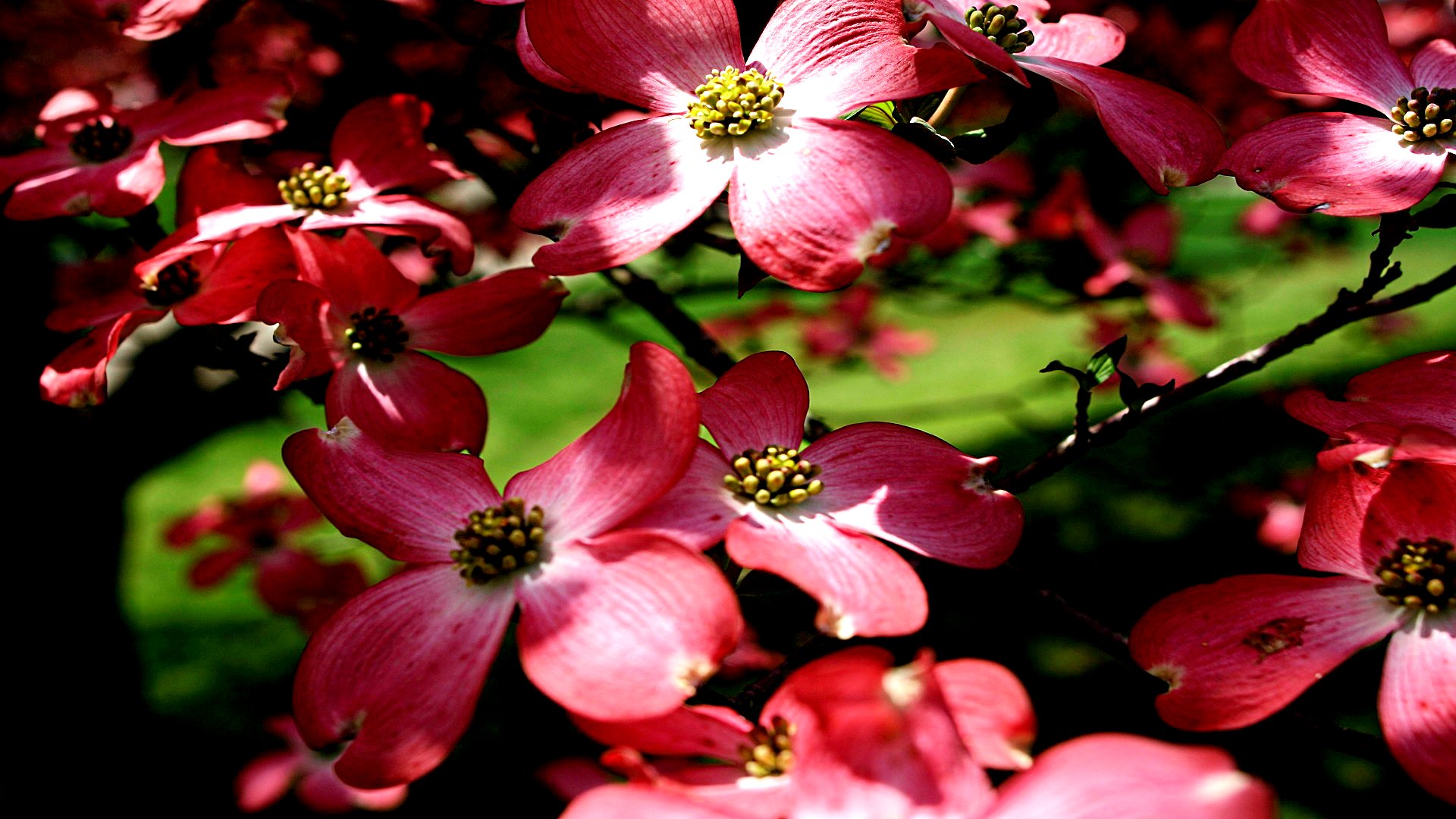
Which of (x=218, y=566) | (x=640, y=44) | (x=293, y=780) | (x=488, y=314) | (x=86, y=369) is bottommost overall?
(x=293, y=780)

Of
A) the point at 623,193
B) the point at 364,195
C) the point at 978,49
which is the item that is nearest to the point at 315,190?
the point at 364,195

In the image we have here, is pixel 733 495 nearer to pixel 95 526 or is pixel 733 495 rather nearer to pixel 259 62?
pixel 95 526

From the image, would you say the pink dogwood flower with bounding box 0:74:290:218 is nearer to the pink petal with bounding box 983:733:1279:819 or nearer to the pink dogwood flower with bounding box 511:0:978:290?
the pink dogwood flower with bounding box 511:0:978:290

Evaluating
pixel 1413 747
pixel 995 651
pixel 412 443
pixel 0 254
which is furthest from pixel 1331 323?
pixel 995 651

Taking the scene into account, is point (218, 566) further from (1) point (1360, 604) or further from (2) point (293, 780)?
(1) point (1360, 604)

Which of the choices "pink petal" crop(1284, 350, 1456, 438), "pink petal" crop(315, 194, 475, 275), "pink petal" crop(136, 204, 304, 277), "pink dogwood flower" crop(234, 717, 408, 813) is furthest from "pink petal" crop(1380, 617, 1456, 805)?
"pink dogwood flower" crop(234, 717, 408, 813)

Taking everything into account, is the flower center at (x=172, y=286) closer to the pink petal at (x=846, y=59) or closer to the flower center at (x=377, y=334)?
the flower center at (x=377, y=334)
